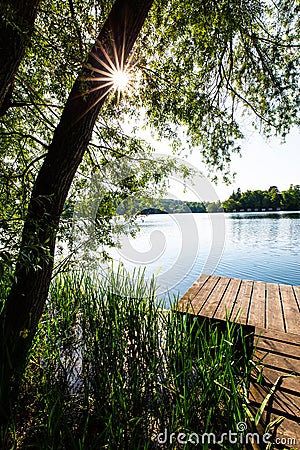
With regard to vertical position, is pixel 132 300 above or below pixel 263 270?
Result: above

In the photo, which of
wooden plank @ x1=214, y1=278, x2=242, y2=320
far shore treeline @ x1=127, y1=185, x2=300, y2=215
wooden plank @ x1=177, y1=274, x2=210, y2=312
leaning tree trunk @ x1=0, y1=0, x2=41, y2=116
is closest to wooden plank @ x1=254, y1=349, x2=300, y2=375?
wooden plank @ x1=214, y1=278, x2=242, y2=320

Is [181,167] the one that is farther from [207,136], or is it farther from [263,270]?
[263,270]

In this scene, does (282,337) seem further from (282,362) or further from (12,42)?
(12,42)

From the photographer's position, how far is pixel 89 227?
2.10 m

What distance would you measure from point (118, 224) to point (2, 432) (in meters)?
1.57

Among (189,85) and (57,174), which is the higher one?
(189,85)

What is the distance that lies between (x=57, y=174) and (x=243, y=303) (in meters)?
2.55

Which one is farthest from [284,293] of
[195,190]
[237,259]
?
[237,259]

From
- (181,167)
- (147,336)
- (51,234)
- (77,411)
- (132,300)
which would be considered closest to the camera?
(51,234)

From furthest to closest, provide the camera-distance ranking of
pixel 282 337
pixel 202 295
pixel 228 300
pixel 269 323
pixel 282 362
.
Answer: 1. pixel 202 295
2. pixel 228 300
3. pixel 269 323
4. pixel 282 337
5. pixel 282 362

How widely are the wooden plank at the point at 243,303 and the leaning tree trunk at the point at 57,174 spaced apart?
1.83 meters

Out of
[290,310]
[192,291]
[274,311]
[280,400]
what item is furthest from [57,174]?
[290,310]

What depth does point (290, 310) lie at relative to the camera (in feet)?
9.13

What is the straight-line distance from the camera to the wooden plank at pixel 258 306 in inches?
97.9
